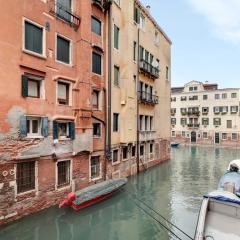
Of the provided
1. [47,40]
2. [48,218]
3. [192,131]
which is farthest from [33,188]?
[192,131]

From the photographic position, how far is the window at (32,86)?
12.2m

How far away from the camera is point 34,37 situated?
12938 mm

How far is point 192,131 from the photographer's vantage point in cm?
5625

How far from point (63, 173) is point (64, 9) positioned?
31.3 ft

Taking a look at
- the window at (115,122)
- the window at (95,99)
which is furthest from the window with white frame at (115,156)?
the window at (95,99)

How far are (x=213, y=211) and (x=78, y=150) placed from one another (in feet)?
26.8

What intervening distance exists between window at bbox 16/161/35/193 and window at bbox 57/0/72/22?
27.4 ft

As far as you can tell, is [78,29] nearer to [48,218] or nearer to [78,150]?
[78,150]

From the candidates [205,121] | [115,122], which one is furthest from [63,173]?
[205,121]

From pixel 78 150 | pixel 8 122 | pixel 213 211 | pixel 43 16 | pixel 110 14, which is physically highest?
pixel 110 14

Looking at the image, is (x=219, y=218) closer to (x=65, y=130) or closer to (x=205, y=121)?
(x=65, y=130)

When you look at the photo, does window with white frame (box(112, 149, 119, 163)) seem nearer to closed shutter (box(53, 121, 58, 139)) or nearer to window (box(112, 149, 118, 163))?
window (box(112, 149, 118, 163))

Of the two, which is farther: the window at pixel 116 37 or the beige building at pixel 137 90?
the beige building at pixel 137 90

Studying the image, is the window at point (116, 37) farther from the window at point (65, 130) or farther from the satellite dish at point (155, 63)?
the window at point (65, 130)
